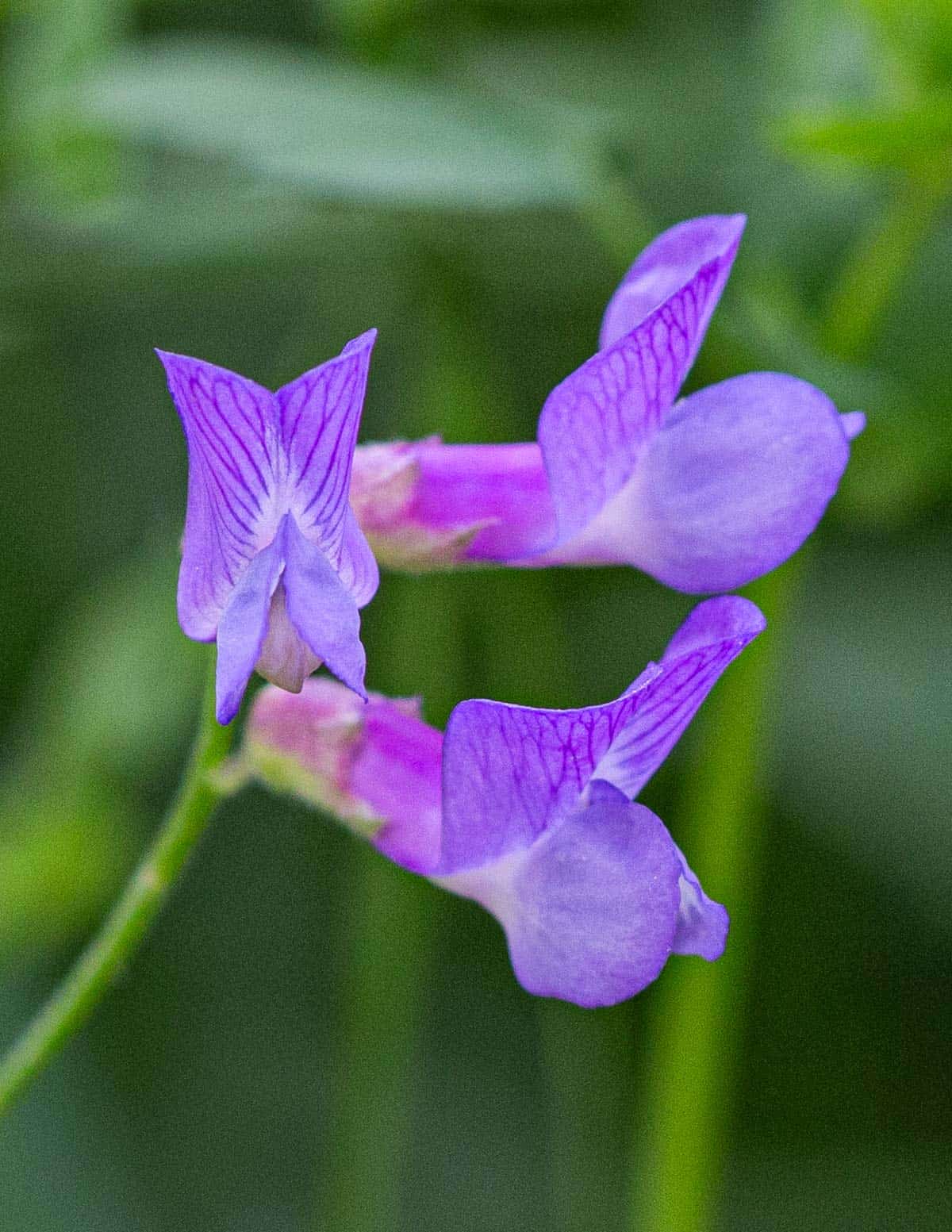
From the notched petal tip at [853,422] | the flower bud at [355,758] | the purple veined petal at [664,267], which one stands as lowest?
the flower bud at [355,758]

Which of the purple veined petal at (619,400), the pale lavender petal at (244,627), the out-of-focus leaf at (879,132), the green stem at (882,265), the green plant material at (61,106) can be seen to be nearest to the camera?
the pale lavender petal at (244,627)

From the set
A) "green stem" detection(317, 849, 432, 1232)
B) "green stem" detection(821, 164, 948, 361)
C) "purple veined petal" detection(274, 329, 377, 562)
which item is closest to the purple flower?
"purple veined petal" detection(274, 329, 377, 562)

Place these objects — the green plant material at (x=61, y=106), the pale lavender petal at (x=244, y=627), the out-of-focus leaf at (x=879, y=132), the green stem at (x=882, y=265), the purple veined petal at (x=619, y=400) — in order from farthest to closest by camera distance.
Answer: the green plant material at (x=61, y=106), the green stem at (x=882, y=265), the out-of-focus leaf at (x=879, y=132), the purple veined petal at (x=619, y=400), the pale lavender petal at (x=244, y=627)

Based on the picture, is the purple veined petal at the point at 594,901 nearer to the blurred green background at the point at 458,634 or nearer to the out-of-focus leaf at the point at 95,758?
the blurred green background at the point at 458,634

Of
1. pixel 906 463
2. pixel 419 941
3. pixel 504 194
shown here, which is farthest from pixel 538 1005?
pixel 504 194

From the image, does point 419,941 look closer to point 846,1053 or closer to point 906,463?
point 846,1053

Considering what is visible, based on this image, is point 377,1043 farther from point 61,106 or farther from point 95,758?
point 61,106

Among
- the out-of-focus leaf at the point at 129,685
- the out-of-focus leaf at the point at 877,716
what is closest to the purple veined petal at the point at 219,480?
the out-of-focus leaf at the point at 129,685
